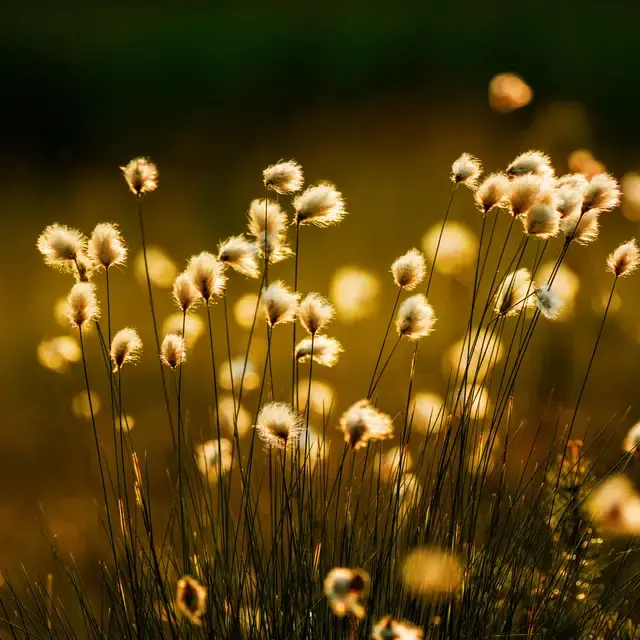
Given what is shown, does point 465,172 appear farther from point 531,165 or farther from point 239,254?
point 239,254

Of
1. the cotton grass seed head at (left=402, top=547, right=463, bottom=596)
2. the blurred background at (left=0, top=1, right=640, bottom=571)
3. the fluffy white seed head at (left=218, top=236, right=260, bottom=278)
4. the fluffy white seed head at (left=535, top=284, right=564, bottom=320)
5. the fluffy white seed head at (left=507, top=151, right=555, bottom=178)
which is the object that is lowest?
the cotton grass seed head at (left=402, top=547, right=463, bottom=596)

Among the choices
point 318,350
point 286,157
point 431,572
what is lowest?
point 431,572

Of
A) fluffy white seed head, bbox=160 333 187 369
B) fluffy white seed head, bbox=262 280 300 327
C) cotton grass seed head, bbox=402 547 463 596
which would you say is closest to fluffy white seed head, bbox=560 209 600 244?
fluffy white seed head, bbox=262 280 300 327

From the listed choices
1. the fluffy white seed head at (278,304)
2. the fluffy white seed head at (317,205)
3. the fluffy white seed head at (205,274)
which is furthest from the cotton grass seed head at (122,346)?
the fluffy white seed head at (317,205)

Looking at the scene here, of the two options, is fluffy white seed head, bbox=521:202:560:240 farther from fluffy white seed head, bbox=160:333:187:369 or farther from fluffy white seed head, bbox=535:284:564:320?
fluffy white seed head, bbox=160:333:187:369

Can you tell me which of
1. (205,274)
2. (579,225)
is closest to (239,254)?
(205,274)

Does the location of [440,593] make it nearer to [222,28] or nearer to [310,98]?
[310,98]

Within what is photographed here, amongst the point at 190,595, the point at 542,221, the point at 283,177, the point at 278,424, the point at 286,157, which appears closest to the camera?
the point at 190,595
